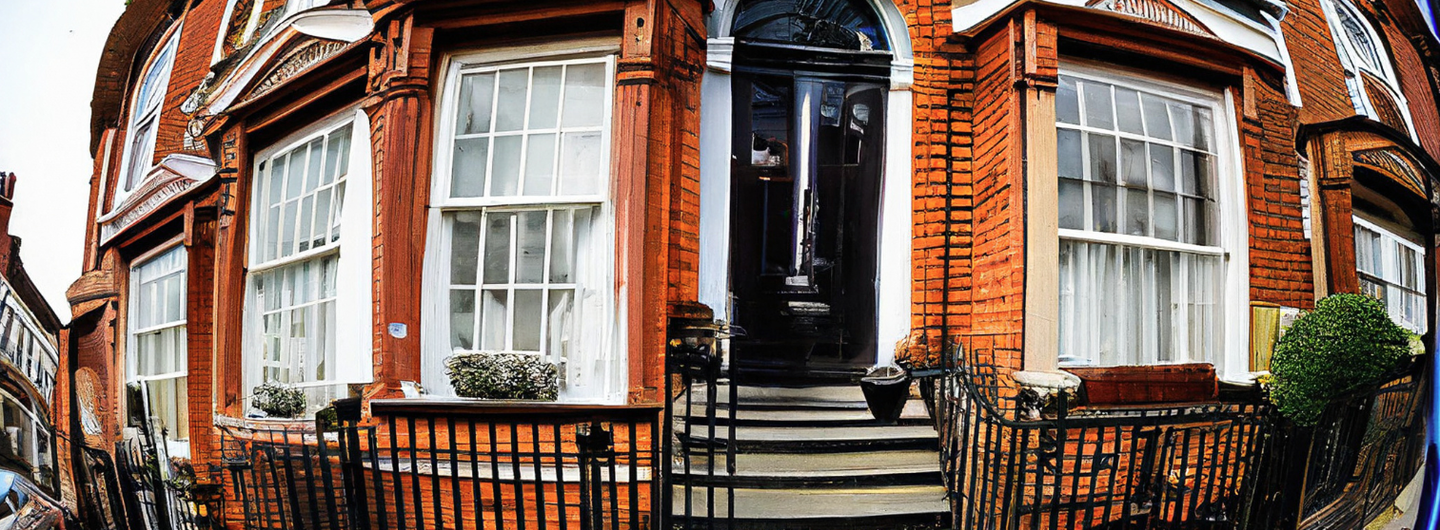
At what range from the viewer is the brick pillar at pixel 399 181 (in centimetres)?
265

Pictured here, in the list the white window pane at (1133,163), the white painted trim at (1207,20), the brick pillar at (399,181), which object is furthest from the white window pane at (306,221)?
the white window pane at (1133,163)

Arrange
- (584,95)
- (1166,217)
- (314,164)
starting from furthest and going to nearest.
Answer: (1166,217)
(314,164)
(584,95)

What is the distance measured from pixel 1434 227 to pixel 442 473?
3.44 metres

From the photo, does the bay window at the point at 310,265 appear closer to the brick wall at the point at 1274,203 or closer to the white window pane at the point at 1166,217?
the white window pane at the point at 1166,217

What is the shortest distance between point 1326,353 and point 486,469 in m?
2.62

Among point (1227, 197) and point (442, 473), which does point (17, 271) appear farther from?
point (1227, 197)

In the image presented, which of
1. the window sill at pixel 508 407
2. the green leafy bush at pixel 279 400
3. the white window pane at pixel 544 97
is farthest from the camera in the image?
the green leafy bush at pixel 279 400

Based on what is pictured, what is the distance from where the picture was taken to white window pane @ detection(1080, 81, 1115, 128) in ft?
9.46

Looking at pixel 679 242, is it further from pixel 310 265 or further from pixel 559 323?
pixel 310 265

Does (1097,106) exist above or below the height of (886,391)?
above

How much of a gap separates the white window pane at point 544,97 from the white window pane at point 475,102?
0.42ft

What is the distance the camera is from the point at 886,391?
2859 mm

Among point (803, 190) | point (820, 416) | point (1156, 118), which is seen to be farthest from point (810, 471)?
point (1156, 118)

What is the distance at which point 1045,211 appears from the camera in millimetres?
2791
